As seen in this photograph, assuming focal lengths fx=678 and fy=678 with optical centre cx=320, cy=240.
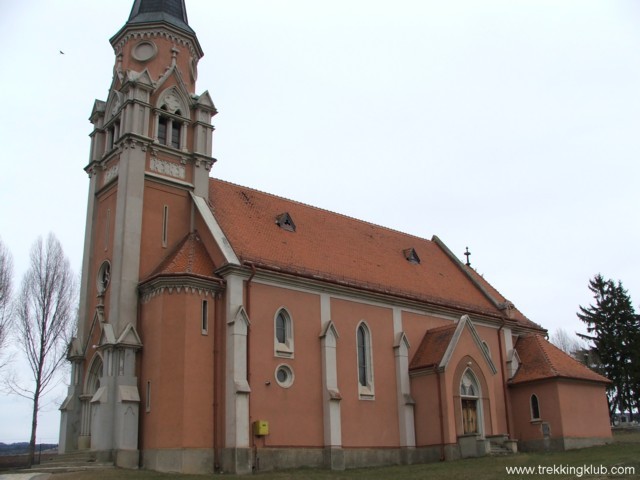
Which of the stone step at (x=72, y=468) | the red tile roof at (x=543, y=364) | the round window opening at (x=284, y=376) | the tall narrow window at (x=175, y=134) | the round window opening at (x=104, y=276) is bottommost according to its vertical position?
the stone step at (x=72, y=468)

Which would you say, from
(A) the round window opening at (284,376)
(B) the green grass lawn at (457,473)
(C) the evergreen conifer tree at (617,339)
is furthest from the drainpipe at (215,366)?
(C) the evergreen conifer tree at (617,339)

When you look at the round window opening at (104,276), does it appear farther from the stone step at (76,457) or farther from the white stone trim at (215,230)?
the stone step at (76,457)

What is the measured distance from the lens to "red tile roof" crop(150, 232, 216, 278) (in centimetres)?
2588

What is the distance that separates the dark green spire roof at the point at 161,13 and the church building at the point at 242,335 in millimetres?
125

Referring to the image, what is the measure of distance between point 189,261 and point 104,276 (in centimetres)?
439

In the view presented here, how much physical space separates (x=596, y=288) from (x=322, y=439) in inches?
1268

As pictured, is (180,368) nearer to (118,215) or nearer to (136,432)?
(136,432)

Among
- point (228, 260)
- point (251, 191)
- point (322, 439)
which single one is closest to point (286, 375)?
point (322, 439)

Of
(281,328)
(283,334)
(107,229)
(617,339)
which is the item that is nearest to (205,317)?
(281,328)

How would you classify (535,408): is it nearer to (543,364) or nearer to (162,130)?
(543,364)

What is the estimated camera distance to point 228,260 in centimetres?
2628

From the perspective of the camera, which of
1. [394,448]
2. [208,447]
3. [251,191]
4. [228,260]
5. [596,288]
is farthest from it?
[596,288]

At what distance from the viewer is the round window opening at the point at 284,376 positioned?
26.8 metres

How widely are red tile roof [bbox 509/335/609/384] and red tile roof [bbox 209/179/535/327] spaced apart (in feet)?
8.07
